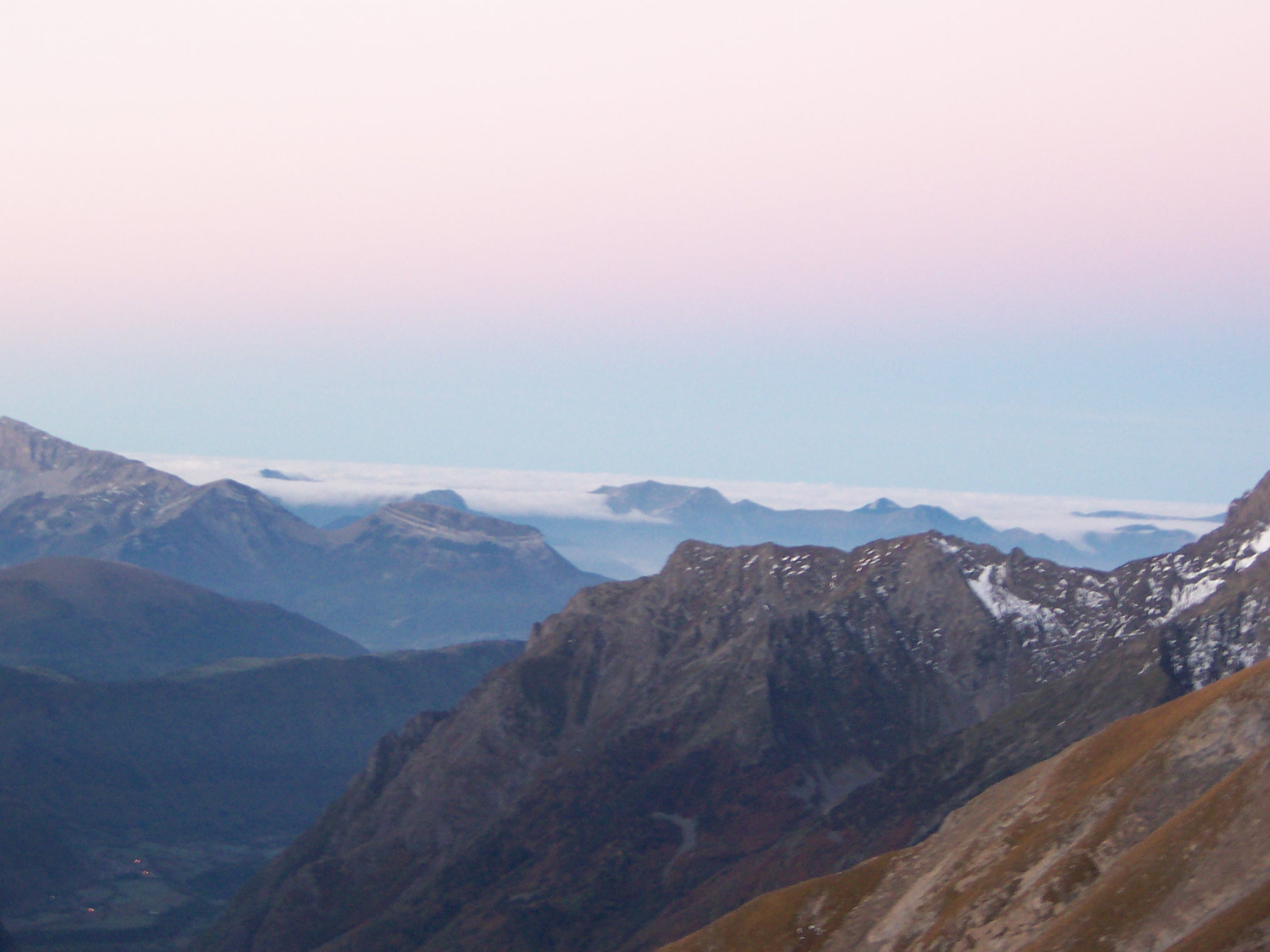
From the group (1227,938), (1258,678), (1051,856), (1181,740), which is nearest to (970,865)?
(1051,856)

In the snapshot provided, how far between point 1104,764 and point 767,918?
43262mm

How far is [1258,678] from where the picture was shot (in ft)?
536

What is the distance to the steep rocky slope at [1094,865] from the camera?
135 meters

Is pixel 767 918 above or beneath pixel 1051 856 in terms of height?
beneath

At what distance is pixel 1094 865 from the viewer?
15212cm

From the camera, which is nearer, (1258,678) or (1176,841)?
(1176,841)

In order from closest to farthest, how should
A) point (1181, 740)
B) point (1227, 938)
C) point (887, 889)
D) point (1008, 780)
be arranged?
point (1227, 938) < point (1181, 740) < point (887, 889) < point (1008, 780)

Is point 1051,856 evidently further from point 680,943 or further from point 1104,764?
point 680,943

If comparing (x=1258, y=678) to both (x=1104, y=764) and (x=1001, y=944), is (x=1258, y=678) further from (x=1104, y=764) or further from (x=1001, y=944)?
(x=1001, y=944)

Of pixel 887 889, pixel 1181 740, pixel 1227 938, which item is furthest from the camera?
pixel 887 889

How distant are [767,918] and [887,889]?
1555 centimetres

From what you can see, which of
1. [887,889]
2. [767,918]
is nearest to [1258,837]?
[887,889]

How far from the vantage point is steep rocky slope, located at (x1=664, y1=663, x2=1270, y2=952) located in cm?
13475

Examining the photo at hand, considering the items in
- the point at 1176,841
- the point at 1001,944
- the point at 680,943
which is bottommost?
the point at 680,943
